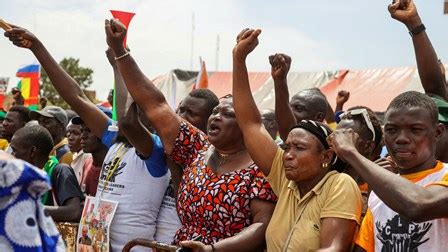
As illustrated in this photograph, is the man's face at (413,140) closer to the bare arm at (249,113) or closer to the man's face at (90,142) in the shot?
the bare arm at (249,113)

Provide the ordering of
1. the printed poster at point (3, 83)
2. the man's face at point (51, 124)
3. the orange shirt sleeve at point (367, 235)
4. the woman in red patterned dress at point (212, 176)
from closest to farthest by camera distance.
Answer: the orange shirt sleeve at point (367, 235)
the woman in red patterned dress at point (212, 176)
the man's face at point (51, 124)
the printed poster at point (3, 83)

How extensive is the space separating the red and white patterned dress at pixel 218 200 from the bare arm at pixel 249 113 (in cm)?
14

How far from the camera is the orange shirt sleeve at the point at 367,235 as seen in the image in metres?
3.11

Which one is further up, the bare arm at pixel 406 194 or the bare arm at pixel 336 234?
the bare arm at pixel 406 194

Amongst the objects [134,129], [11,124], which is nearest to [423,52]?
[134,129]

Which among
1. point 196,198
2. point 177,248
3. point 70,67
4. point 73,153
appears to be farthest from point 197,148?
point 70,67

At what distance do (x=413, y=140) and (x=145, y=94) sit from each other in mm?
1649

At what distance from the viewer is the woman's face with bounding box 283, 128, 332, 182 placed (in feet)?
11.1

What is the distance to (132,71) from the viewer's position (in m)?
4.06

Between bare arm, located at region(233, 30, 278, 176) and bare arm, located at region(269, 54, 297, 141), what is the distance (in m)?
0.31

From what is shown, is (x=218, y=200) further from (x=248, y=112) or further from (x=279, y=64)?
(x=279, y=64)

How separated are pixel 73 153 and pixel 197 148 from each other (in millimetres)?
2988

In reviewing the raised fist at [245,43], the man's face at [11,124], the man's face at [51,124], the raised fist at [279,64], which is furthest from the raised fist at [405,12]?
the man's face at [11,124]

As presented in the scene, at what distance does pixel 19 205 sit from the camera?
6.47 ft
